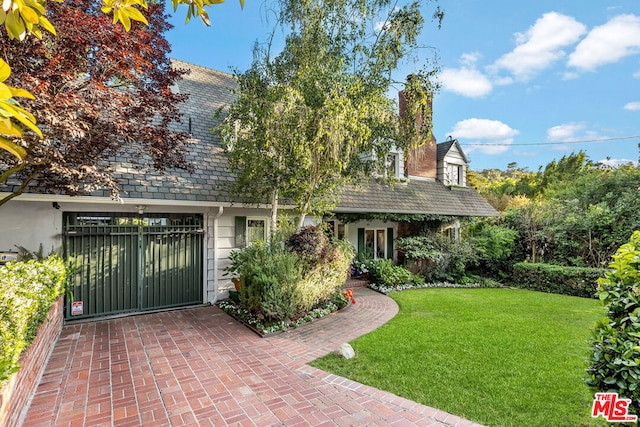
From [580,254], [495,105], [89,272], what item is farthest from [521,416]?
[495,105]

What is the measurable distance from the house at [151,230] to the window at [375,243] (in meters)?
2.45

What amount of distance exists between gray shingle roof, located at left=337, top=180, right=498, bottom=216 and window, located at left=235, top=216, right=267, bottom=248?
2571 millimetres

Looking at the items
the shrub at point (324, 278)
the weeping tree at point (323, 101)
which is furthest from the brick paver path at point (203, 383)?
the weeping tree at point (323, 101)

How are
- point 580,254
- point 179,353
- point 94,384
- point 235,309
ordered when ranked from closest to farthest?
point 94,384 < point 179,353 < point 235,309 < point 580,254

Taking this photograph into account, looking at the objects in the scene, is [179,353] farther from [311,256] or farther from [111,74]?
[111,74]

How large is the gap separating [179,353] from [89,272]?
140 inches

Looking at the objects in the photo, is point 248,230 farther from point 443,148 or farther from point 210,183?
point 443,148

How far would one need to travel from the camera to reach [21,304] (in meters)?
3.32

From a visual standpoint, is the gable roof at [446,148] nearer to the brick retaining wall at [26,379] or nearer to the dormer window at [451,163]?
the dormer window at [451,163]

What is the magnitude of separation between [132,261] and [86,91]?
13.9ft

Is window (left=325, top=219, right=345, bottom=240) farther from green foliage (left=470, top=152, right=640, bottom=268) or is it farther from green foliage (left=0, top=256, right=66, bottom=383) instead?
green foliage (left=0, top=256, right=66, bottom=383)

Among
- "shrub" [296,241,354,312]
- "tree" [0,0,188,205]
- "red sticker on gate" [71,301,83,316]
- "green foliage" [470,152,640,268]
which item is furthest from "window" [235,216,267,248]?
"green foliage" [470,152,640,268]

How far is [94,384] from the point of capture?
433cm

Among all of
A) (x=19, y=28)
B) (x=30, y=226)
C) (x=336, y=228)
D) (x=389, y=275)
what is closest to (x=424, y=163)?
(x=336, y=228)
